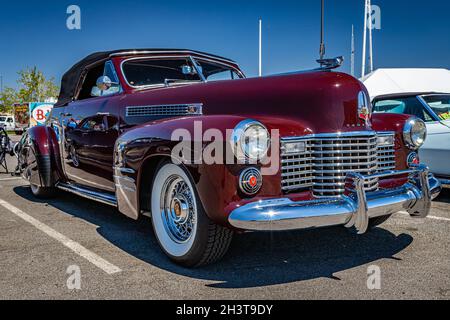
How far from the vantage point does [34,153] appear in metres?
5.30

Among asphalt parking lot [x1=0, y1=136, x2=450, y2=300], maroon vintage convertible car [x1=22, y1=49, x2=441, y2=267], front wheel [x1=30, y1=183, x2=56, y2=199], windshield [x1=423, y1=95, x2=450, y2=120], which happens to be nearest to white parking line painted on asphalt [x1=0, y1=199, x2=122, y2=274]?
asphalt parking lot [x1=0, y1=136, x2=450, y2=300]

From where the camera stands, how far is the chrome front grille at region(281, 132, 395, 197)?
9.20 ft

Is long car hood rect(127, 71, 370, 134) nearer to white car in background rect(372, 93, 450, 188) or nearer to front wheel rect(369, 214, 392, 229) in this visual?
front wheel rect(369, 214, 392, 229)

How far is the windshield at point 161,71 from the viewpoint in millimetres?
4215

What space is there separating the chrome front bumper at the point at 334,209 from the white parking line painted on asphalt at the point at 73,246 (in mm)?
1084

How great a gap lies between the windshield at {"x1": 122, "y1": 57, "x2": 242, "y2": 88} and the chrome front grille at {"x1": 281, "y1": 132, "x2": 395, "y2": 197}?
1.77 meters

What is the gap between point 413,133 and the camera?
3.60 metres

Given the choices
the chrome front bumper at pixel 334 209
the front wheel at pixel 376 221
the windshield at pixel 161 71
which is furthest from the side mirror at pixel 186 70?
the front wheel at pixel 376 221

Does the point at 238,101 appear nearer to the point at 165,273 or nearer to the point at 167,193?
the point at 167,193

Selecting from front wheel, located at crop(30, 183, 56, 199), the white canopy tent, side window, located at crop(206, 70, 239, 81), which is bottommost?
front wheel, located at crop(30, 183, 56, 199)

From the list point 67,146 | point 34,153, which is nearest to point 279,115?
point 67,146

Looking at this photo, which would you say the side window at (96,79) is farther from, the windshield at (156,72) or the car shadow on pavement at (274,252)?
the car shadow on pavement at (274,252)

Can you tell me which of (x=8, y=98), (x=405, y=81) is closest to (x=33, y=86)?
(x=8, y=98)
